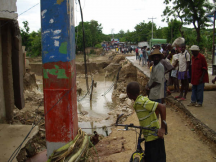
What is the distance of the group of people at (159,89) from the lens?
8.51 ft

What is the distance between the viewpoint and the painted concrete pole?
3.30 metres

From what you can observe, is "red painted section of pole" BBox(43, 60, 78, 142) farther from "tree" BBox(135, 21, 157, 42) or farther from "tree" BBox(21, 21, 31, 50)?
A: "tree" BBox(135, 21, 157, 42)

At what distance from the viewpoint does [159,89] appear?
14.6 feet

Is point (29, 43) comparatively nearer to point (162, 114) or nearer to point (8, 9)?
point (8, 9)

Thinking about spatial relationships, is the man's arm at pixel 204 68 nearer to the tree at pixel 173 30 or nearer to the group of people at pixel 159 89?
the group of people at pixel 159 89

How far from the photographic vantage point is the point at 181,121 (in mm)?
5602

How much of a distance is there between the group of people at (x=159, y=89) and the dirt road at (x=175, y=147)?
54 cm

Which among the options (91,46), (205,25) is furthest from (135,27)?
(205,25)

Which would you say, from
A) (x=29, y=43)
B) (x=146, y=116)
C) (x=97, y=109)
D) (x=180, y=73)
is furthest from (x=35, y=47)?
(x=146, y=116)

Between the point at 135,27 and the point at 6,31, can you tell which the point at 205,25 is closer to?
the point at 6,31

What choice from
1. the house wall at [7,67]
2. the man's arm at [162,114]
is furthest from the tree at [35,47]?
the man's arm at [162,114]

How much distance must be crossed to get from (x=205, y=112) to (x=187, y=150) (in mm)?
1603

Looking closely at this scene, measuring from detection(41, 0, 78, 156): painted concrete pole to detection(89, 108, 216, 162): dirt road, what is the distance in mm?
1169

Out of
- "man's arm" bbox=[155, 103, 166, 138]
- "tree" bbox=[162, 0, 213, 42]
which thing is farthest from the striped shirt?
"tree" bbox=[162, 0, 213, 42]
